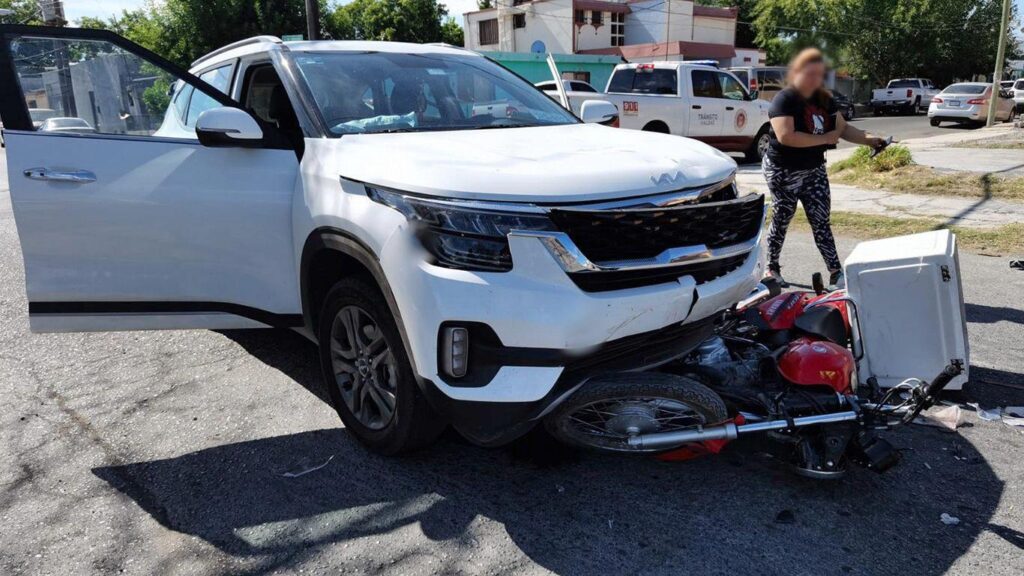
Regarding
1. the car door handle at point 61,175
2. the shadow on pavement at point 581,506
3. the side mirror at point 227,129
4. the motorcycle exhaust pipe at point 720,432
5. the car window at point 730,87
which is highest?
the car window at point 730,87

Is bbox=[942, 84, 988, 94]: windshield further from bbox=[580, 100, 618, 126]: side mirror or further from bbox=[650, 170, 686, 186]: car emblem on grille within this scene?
bbox=[650, 170, 686, 186]: car emblem on grille

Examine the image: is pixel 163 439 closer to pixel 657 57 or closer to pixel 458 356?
pixel 458 356

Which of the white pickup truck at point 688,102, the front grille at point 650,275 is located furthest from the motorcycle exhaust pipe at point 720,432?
the white pickup truck at point 688,102

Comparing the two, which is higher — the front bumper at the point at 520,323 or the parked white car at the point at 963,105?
the parked white car at the point at 963,105

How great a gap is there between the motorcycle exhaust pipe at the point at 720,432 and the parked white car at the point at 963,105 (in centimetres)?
2841

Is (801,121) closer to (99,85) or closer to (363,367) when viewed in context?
(363,367)

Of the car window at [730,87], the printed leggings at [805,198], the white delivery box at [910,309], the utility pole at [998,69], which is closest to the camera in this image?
the white delivery box at [910,309]

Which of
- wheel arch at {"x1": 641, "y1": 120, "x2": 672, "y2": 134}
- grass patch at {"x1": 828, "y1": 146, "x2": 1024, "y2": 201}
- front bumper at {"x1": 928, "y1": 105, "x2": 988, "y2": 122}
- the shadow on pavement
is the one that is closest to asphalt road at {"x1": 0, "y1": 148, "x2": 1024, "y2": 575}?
the shadow on pavement

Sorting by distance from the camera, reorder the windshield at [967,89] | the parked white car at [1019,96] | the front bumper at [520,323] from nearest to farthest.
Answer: the front bumper at [520,323] < the windshield at [967,89] < the parked white car at [1019,96]

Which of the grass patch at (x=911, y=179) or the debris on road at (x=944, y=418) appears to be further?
the grass patch at (x=911, y=179)

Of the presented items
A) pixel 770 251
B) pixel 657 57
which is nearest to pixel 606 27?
pixel 657 57

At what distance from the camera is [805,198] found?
526 cm

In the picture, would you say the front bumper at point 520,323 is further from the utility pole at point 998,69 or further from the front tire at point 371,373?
the utility pole at point 998,69

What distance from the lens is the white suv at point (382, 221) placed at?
2.64m
